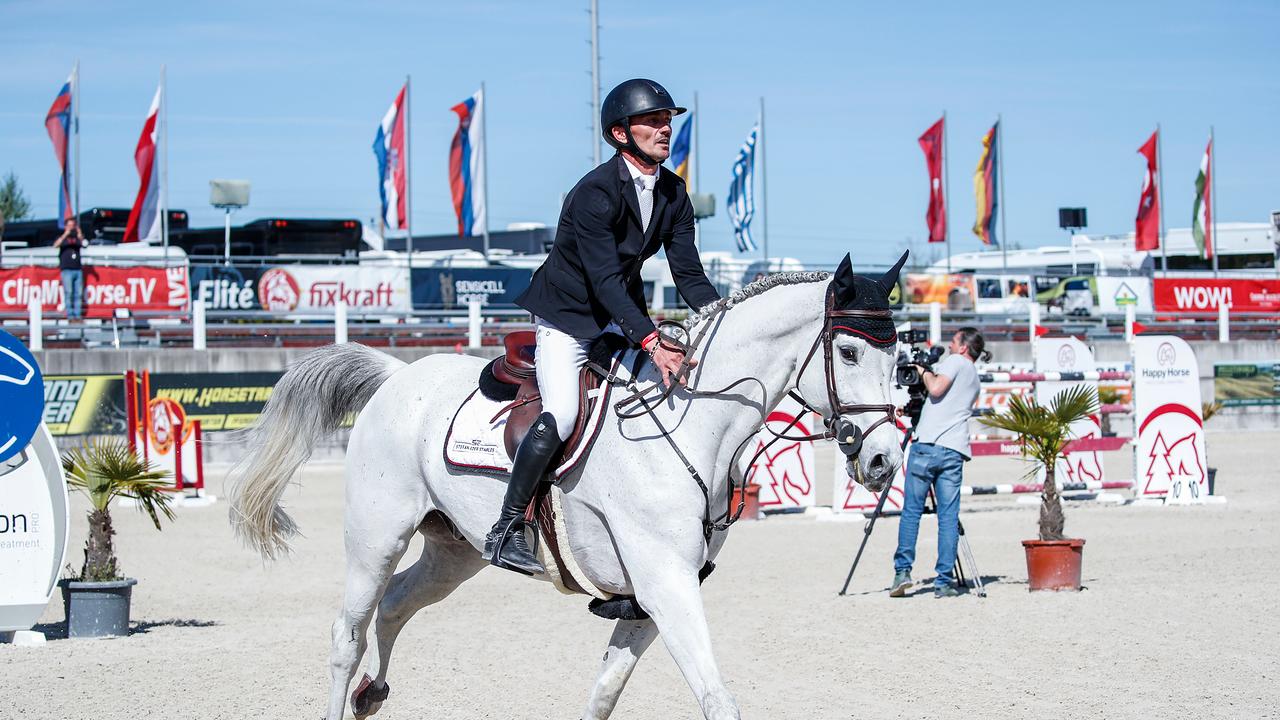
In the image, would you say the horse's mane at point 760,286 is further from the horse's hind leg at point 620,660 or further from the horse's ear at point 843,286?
the horse's hind leg at point 620,660

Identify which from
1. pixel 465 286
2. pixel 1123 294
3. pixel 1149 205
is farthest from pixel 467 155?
pixel 1149 205

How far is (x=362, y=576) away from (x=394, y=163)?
26.3 m

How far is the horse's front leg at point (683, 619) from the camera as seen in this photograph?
458 centimetres

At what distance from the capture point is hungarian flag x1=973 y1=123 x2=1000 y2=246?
3859 centimetres

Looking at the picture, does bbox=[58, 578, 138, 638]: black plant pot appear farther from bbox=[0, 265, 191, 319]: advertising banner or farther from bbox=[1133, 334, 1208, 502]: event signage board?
bbox=[0, 265, 191, 319]: advertising banner

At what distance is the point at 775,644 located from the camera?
27.7 ft

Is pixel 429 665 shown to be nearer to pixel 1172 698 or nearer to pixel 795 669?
pixel 795 669

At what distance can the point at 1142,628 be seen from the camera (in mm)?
8695

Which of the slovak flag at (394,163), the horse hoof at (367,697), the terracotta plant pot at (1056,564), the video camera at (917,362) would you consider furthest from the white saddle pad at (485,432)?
the slovak flag at (394,163)

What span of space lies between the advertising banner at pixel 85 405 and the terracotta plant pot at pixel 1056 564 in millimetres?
13598

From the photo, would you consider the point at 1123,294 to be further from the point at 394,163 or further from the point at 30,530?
the point at 30,530

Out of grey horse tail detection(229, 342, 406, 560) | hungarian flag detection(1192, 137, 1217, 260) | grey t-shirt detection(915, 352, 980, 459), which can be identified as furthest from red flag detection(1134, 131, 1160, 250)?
grey horse tail detection(229, 342, 406, 560)

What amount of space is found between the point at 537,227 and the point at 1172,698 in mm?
38213

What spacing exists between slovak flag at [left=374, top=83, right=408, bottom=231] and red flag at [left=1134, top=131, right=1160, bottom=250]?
2052 centimetres
